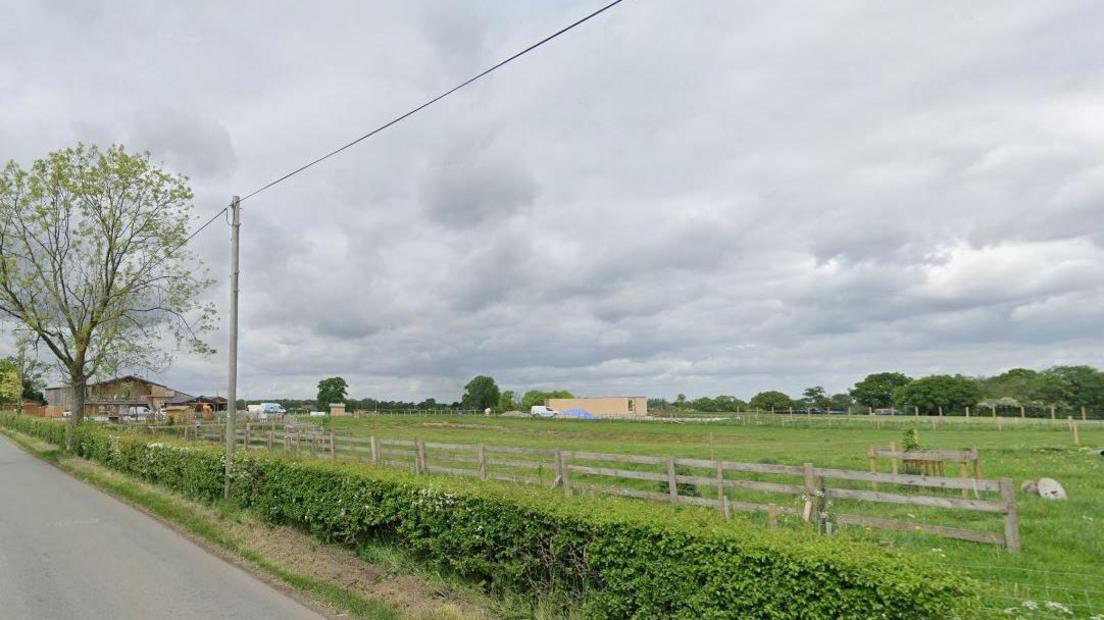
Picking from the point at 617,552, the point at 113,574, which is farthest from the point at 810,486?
the point at 113,574

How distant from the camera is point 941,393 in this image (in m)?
118

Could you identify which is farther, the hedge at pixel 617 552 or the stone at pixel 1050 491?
Answer: the stone at pixel 1050 491

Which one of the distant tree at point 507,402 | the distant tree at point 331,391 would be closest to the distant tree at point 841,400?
the distant tree at point 507,402

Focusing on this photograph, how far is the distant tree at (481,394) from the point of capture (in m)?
146

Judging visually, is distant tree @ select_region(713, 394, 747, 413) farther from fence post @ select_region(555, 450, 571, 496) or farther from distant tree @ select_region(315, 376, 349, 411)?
fence post @ select_region(555, 450, 571, 496)

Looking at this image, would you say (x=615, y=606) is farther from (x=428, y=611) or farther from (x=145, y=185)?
(x=145, y=185)

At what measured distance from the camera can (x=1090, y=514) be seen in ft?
35.9

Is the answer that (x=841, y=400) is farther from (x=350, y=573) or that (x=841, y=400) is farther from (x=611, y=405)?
(x=350, y=573)

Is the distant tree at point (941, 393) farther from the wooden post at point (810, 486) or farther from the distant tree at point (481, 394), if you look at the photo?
the wooden post at point (810, 486)

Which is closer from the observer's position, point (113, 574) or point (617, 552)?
point (617, 552)

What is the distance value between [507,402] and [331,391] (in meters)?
40.2

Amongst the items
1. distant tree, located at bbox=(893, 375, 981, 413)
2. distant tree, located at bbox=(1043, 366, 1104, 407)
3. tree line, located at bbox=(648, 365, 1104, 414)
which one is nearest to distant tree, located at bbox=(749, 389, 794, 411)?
tree line, located at bbox=(648, 365, 1104, 414)

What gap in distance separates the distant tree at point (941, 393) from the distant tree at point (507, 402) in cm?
8154

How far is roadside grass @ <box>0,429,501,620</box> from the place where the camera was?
7.12 m
